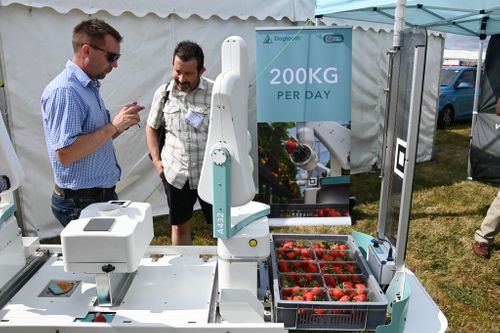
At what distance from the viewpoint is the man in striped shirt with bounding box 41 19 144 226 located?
206 cm

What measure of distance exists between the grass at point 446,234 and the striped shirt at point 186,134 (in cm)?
146

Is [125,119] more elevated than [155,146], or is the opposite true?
[125,119]

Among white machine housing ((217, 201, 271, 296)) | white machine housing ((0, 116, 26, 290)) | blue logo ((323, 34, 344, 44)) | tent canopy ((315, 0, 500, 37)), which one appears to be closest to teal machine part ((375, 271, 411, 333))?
white machine housing ((217, 201, 271, 296))

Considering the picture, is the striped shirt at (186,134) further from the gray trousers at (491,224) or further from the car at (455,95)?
the car at (455,95)

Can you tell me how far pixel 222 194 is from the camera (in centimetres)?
173

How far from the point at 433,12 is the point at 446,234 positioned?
3.06 metres

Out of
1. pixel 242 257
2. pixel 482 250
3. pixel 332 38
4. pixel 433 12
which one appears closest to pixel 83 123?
pixel 242 257

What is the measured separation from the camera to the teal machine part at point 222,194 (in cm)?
169

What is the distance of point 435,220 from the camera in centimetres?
506

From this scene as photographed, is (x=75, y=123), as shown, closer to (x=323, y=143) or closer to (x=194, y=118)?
(x=194, y=118)

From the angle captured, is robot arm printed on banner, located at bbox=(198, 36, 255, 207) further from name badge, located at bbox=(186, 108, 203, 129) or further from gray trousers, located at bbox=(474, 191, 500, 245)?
gray trousers, located at bbox=(474, 191, 500, 245)

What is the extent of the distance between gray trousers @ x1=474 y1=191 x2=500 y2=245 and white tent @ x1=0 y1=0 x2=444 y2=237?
2.71m

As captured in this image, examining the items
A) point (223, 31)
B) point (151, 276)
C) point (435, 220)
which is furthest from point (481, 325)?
point (223, 31)

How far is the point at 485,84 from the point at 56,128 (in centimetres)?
618
